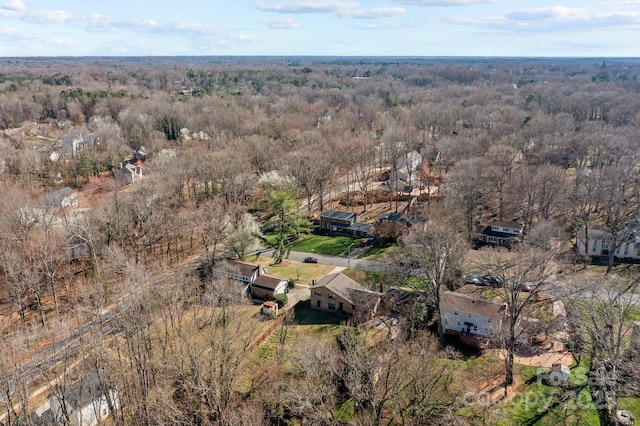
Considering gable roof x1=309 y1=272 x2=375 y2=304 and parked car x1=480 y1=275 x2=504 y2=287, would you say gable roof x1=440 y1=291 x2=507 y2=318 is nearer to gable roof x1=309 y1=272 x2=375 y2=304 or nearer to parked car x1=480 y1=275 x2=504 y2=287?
parked car x1=480 y1=275 x2=504 y2=287

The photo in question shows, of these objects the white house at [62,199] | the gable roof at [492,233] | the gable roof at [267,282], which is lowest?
the gable roof at [267,282]

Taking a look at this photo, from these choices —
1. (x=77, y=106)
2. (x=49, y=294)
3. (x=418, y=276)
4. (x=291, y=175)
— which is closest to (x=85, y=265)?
(x=49, y=294)

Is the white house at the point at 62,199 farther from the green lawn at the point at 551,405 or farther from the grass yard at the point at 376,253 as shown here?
the green lawn at the point at 551,405

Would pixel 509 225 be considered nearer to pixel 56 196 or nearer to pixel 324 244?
pixel 324 244

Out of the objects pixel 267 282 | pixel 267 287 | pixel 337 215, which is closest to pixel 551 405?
pixel 267 287

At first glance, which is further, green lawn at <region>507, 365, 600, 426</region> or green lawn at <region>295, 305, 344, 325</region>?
green lawn at <region>295, 305, 344, 325</region>

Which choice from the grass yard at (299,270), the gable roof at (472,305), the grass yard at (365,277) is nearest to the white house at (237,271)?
the grass yard at (299,270)

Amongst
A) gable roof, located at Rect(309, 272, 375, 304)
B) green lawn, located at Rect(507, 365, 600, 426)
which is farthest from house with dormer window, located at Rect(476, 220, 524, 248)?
green lawn, located at Rect(507, 365, 600, 426)
